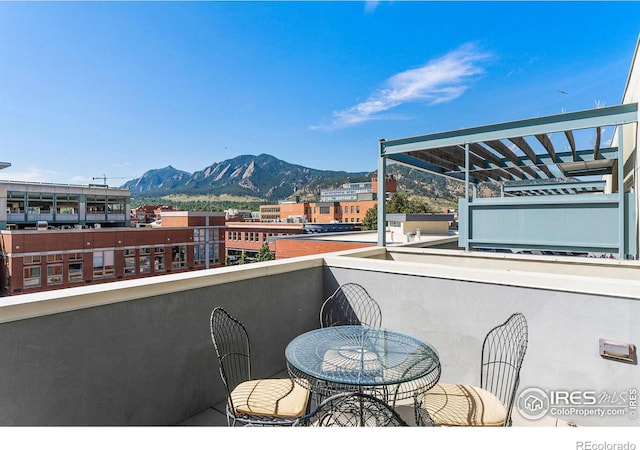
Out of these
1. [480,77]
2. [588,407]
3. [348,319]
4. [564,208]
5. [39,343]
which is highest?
[480,77]

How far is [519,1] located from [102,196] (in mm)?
39416

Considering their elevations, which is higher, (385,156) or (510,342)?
(385,156)

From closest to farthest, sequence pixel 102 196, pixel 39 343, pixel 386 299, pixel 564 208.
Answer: pixel 39 343 → pixel 386 299 → pixel 564 208 → pixel 102 196

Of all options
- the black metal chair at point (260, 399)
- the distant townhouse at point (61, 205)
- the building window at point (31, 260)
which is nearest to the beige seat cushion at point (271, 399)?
the black metal chair at point (260, 399)

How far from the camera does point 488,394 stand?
2.20 meters

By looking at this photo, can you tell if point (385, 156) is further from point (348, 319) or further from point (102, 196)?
point (102, 196)

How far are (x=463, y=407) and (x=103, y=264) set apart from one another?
111 feet

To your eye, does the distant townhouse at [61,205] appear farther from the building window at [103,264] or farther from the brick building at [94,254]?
the building window at [103,264]

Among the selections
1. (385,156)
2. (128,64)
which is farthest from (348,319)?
(128,64)

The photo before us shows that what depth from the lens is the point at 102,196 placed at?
33.8 m

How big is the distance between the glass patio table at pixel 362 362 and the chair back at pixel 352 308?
696mm

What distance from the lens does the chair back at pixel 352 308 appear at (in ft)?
11.4

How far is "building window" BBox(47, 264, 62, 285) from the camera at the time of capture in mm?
25494

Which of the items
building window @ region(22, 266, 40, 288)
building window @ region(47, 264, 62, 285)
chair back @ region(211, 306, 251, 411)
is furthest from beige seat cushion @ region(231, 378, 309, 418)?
building window @ region(47, 264, 62, 285)
